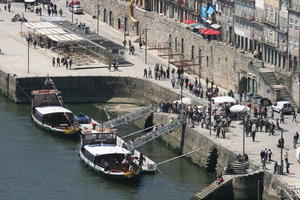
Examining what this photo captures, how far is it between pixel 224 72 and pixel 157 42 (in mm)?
23781

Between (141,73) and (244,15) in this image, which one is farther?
(141,73)

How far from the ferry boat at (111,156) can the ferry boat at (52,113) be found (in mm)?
8247

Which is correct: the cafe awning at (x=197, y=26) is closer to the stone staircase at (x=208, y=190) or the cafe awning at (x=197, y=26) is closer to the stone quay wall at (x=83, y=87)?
the stone quay wall at (x=83, y=87)

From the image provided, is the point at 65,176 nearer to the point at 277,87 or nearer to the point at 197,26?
the point at 277,87

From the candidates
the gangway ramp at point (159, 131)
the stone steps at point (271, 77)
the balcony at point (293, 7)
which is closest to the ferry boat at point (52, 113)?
the gangway ramp at point (159, 131)

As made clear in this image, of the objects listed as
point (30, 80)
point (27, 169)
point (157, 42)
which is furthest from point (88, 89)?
point (27, 169)

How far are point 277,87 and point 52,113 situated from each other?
24986mm

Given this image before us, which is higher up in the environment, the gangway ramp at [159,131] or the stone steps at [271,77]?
the stone steps at [271,77]

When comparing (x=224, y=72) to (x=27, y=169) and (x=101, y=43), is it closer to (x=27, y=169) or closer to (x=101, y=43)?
(x=101, y=43)

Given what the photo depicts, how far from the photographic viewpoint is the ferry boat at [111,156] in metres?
144

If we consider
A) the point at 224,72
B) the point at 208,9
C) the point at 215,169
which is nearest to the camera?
the point at 215,169

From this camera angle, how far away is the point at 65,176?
477ft

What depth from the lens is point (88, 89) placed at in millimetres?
179625

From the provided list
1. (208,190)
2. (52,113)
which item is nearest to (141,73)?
(52,113)
